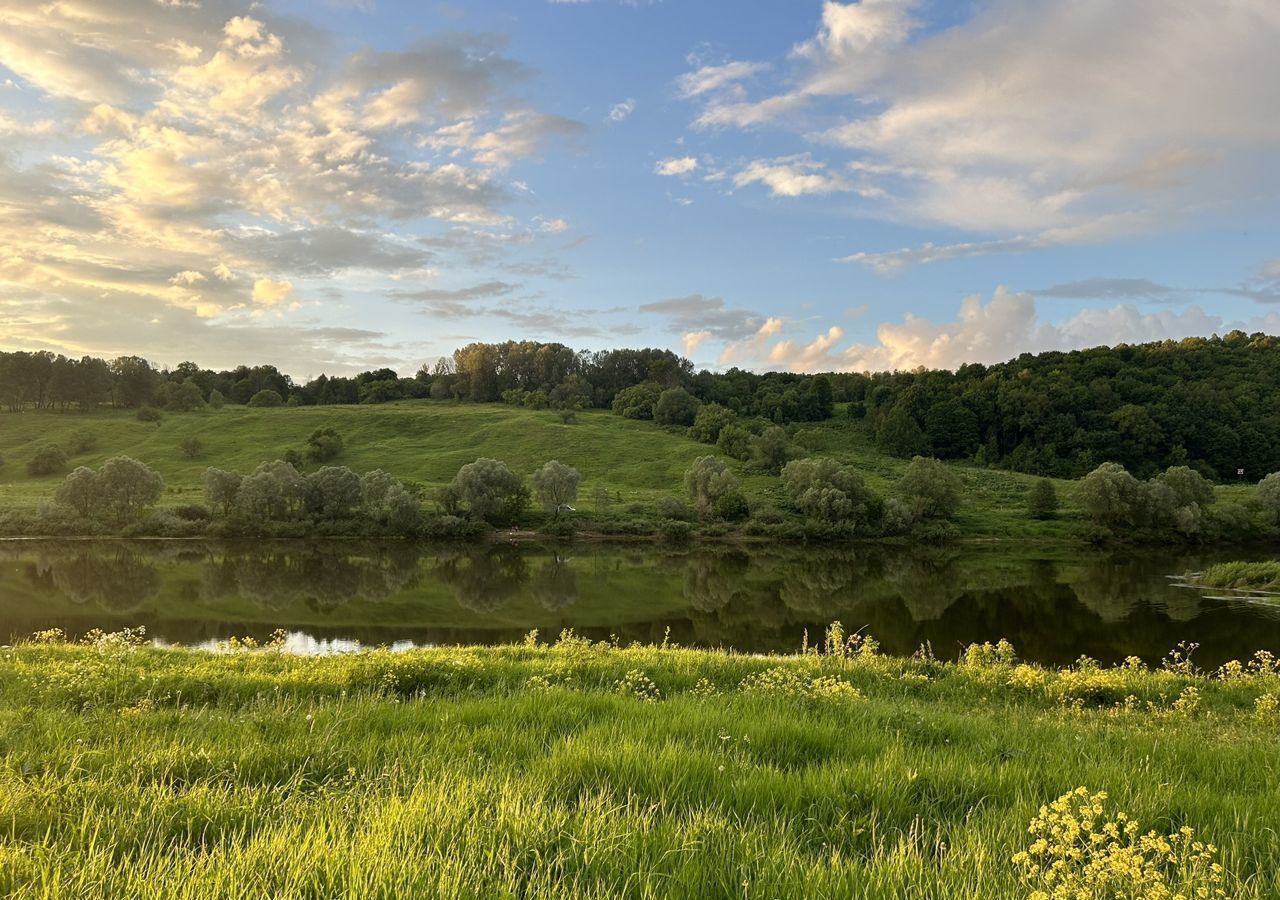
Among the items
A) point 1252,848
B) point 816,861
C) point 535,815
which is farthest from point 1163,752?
point 535,815

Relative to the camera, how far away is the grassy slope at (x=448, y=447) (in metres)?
86.1

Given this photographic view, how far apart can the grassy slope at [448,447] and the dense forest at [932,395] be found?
6.42m

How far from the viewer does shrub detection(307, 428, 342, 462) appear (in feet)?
326

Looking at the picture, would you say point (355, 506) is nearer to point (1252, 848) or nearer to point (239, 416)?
point (239, 416)

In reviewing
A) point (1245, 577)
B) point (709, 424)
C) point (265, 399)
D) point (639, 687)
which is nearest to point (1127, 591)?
point (1245, 577)

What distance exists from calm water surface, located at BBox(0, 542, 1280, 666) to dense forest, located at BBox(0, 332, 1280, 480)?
5600cm

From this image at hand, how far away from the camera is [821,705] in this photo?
748cm

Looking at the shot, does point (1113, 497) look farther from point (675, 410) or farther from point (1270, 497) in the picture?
point (675, 410)

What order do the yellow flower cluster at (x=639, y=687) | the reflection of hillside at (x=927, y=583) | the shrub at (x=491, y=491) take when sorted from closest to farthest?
1. the yellow flower cluster at (x=639, y=687)
2. the reflection of hillside at (x=927, y=583)
3. the shrub at (x=491, y=491)

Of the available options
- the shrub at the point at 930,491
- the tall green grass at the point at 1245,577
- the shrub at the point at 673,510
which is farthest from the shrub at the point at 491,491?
the tall green grass at the point at 1245,577

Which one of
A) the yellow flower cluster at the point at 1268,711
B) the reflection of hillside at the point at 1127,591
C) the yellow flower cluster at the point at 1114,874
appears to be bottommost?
the reflection of hillside at the point at 1127,591

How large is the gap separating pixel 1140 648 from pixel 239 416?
405ft

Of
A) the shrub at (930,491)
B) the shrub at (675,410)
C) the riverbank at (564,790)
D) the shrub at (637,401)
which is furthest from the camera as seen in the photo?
the shrub at (637,401)

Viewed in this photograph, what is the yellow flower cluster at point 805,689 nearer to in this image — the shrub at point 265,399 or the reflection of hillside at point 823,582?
the reflection of hillside at point 823,582
